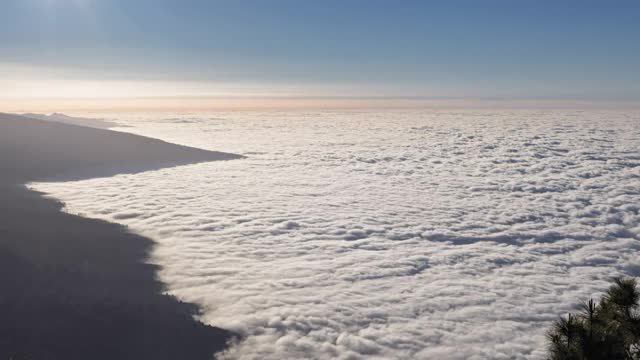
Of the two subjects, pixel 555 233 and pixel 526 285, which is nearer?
pixel 526 285

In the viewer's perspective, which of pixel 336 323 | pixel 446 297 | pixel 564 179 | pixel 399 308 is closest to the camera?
pixel 336 323

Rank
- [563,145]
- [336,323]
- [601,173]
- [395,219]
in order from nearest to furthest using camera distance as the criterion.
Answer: [336,323]
[395,219]
[601,173]
[563,145]

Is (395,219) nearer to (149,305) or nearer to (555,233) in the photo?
(555,233)

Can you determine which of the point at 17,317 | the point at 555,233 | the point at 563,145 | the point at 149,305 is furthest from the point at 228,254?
the point at 563,145

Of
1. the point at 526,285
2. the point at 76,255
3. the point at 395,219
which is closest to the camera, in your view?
the point at 526,285

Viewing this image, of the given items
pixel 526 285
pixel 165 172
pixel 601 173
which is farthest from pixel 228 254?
pixel 601 173

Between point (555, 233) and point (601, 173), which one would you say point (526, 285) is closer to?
point (555, 233)
